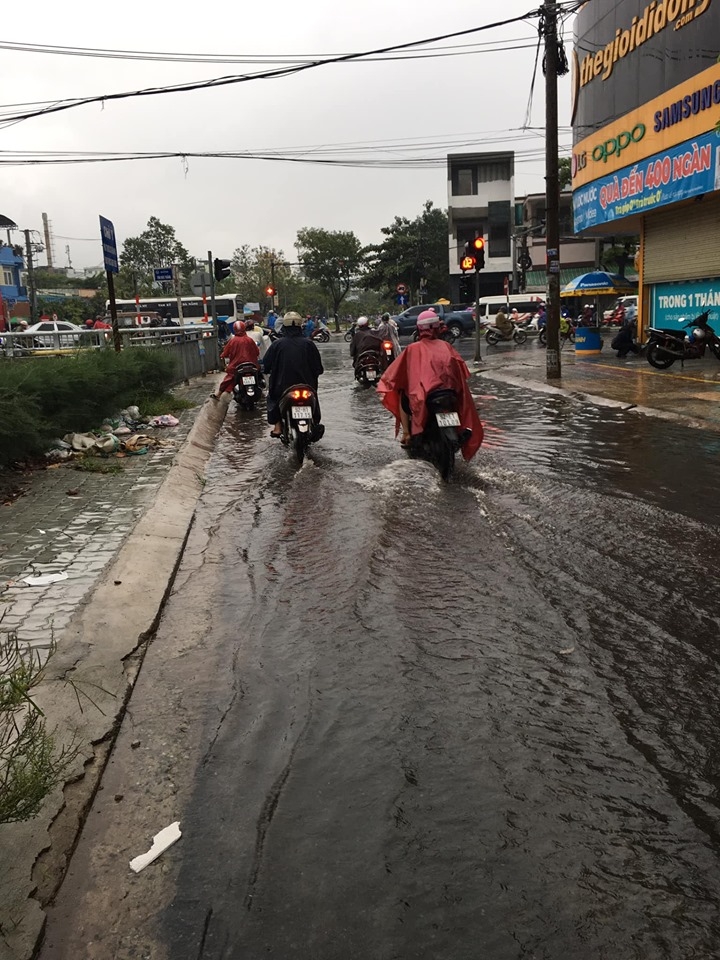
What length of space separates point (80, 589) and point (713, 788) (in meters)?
3.71

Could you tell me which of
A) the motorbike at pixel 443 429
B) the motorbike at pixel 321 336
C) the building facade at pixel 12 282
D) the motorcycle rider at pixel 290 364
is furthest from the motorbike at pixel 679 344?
the building facade at pixel 12 282

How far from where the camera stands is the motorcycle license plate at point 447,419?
7.98 meters

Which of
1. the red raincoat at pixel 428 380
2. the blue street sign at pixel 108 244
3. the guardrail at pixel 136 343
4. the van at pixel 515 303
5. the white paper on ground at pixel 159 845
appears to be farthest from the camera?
the van at pixel 515 303

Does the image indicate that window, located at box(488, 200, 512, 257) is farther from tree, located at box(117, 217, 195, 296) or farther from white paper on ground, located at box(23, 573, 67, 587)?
white paper on ground, located at box(23, 573, 67, 587)

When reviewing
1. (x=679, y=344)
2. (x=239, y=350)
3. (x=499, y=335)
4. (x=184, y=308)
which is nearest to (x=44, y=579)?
(x=239, y=350)

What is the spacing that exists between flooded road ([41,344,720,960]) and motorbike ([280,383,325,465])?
306 cm

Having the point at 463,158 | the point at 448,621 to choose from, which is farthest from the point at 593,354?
the point at 463,158

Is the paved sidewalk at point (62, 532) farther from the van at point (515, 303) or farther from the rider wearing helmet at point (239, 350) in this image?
the van at point (515, 303)

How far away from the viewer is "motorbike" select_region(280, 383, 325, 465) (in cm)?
948

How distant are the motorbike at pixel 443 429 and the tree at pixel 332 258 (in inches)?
2501

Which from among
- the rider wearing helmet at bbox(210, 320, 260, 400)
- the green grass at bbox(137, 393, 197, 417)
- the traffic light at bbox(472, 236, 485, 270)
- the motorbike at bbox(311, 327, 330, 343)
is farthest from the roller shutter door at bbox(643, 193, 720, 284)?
the motorbike at bbox(311, 327, 330, 343)

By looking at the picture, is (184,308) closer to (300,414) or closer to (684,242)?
(684,242)

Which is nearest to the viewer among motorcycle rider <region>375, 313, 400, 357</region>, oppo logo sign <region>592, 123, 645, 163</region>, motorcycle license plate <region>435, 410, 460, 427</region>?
motorcycle license plate <region>435, 410, 460, 427</region>

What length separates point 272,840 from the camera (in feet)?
9.04
